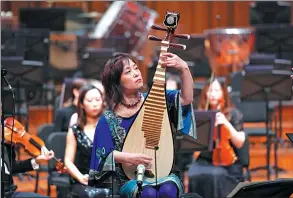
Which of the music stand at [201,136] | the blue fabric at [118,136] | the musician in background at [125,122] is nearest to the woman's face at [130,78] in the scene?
the musician in background at [125,122]

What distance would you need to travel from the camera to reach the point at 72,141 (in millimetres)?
6414

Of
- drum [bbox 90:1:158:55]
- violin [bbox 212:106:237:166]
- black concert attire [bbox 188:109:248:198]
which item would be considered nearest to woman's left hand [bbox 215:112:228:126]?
violin [bbox 212:106:237:166]

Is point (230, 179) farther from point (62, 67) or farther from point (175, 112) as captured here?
point (62, 67)

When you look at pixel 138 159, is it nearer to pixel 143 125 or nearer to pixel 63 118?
pixel 143 125

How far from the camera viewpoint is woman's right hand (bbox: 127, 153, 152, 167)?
185 inches

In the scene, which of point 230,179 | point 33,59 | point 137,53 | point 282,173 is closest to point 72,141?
point 230,179

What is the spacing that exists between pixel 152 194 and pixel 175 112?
0.52 meters

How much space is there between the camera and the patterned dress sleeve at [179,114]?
4.76 metres

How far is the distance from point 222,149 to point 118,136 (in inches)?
80.0

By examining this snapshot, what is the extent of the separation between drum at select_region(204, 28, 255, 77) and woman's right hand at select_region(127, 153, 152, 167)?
19.1ft

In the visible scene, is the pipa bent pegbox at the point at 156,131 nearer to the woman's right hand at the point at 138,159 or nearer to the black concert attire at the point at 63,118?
the woman's right hand at the point at 138,159

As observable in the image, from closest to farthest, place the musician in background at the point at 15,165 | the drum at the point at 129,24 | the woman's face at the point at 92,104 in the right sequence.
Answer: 1. the musician in background at the point at 15,165
2. the woman's face at the point at 92,104
3. the drum at the point at 129,24

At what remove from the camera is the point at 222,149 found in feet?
22.0

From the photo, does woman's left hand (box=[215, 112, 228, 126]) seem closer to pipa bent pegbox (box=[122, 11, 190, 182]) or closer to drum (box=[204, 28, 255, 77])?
pipa bent pegbox (box=[122, 11, 190, 182])
